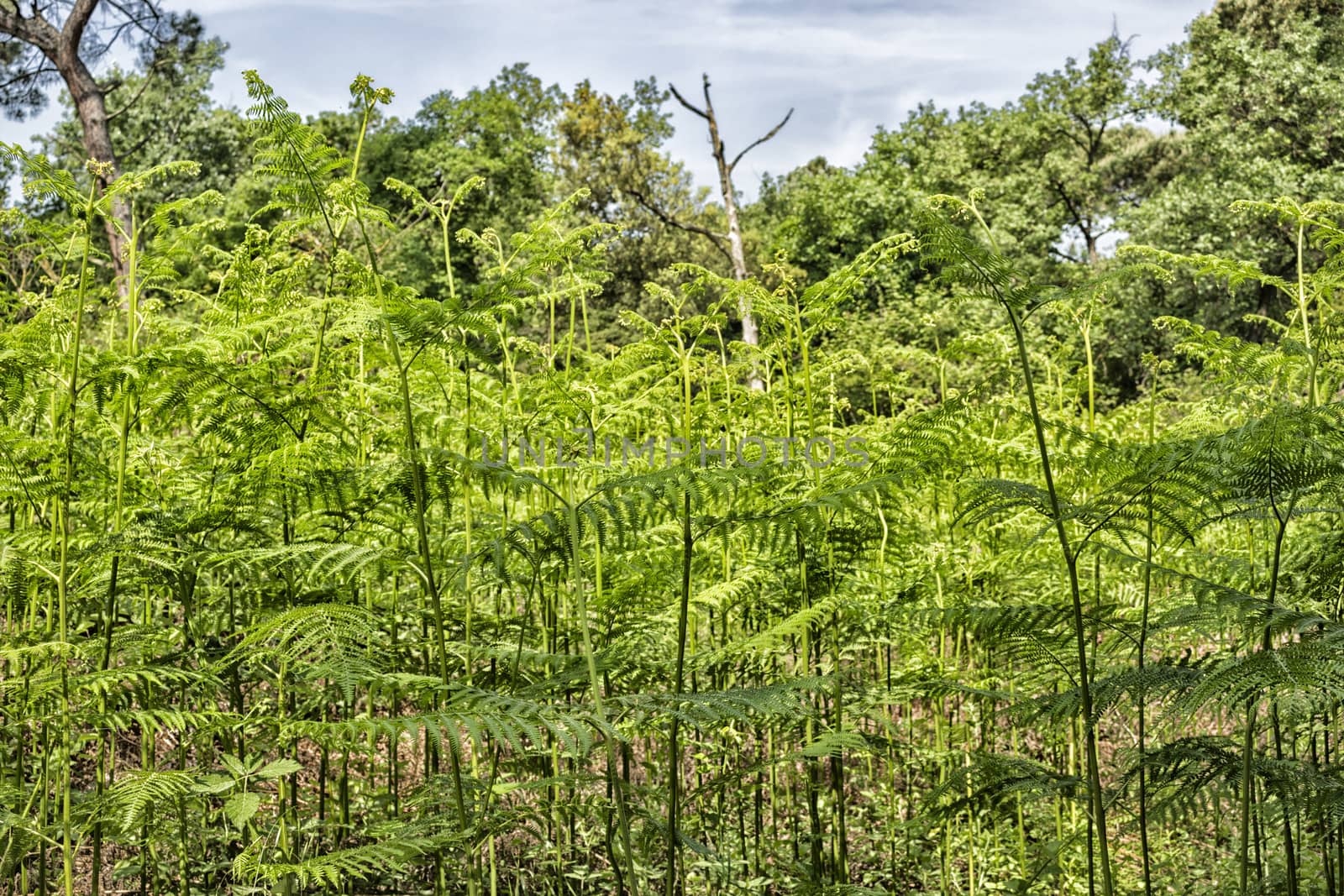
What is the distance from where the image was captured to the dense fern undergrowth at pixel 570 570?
5.71 ft

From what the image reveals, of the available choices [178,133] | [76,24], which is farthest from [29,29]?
[178,133]

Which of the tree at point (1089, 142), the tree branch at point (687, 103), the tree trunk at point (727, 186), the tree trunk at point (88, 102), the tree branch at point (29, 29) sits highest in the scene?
the tree at point (1089, 142)

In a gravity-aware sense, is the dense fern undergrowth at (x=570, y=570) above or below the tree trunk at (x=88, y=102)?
below

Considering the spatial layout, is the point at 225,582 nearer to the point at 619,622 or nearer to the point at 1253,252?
the point at 619,622

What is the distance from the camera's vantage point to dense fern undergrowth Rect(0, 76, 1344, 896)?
174cm

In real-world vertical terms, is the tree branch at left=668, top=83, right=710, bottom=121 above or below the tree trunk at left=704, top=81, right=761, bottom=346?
above

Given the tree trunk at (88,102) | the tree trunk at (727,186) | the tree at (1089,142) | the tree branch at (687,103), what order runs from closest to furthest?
the tree branch at (687,103)
the tree trunk at (88,102)
the tree trunk at (727,186)
the tree at (1089,142)

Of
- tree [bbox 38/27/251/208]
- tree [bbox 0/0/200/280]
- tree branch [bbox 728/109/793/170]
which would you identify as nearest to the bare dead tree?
tree branch [bbox 728/109/793/170]

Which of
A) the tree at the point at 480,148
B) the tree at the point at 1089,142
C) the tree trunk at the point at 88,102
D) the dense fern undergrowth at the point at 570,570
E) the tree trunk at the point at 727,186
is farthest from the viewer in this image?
the tree at the point at 480,148

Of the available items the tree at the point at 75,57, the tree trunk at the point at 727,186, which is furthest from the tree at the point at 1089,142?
the tree at the point at 75,57

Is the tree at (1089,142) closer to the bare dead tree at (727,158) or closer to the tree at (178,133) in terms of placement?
the bare dead tree at (727,158)

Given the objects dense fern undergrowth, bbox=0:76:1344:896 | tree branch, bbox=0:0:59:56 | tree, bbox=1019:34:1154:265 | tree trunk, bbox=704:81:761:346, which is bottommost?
dense fern undergrowth, bbox=0:76:1344:896

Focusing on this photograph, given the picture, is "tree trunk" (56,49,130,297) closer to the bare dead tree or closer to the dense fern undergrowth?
the bare dead tree

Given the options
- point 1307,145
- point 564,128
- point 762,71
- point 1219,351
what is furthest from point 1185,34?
point 1219,351
